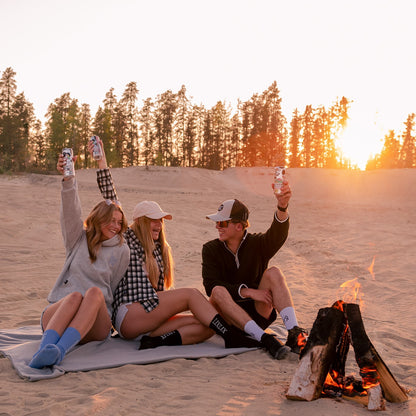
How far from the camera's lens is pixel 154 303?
14.5ft

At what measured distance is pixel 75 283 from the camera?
13.7 ft

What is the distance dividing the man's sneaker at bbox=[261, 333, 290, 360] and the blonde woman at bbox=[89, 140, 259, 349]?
0.18 m

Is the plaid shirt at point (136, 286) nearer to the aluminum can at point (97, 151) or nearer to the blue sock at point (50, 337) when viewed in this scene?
the blue sock at point (50, 337)

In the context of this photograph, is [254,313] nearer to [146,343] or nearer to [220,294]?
[220,294]

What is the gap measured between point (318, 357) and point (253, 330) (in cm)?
134

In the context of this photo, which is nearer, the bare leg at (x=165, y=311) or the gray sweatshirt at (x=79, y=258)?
the gray sweatshirt at (x=79, y=258)

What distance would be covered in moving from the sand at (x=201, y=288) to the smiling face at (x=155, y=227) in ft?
4.39

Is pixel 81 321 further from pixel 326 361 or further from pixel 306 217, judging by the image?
pixel 306 217

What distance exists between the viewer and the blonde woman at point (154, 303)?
4.39 meters

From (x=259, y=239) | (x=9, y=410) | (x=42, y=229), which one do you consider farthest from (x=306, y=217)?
(x=9, y=410)

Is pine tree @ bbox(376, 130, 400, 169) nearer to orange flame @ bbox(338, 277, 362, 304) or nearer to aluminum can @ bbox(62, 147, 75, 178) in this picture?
orange flame @ bbox(338, 277, 362, 304)

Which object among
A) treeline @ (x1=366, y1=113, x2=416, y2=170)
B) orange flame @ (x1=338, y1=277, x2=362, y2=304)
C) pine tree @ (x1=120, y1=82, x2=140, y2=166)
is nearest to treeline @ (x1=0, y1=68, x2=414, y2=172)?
pine tree @ (x1=120, y1=82, x2=140, y2=166)

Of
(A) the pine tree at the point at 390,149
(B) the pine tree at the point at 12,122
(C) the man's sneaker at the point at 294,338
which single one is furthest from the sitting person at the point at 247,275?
(A) the pine tree at the point at 390,149

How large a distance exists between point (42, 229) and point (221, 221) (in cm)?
895
